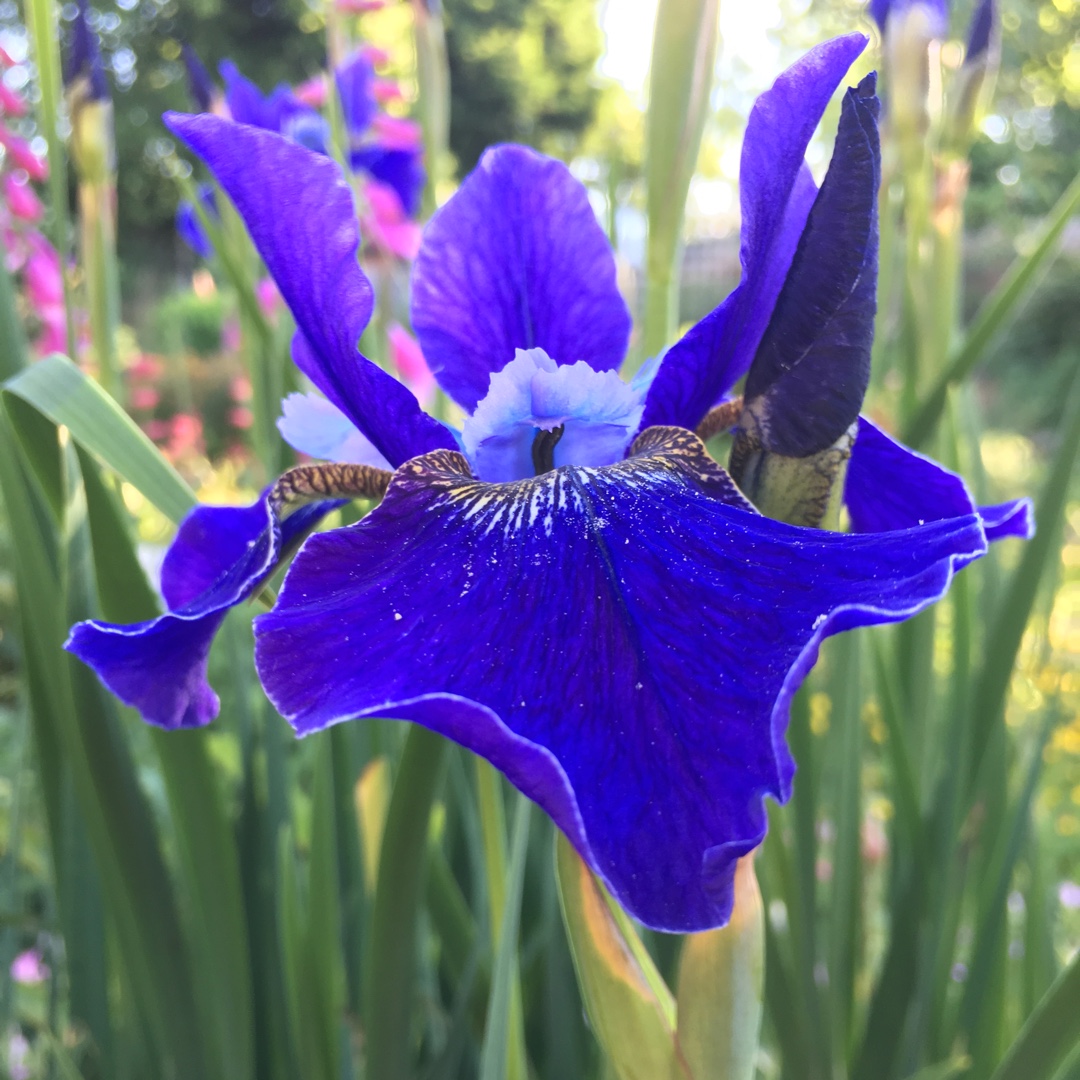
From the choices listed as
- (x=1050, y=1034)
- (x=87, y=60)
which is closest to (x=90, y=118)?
(x=87, y=60)

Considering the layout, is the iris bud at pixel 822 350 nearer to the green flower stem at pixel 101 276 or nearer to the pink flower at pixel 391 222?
the green flower stem at pixel 101 276

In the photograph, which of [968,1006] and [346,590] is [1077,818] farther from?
[346,590]

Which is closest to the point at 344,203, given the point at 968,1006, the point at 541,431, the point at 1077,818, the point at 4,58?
the point at 541,431

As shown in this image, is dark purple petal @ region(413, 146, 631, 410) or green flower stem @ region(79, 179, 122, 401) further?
green flower stem @ region(79, 179, 122, 401)

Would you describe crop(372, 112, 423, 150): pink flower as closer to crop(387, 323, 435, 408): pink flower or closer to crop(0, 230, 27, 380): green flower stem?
crop(387, 323, 435, 408): pink flower

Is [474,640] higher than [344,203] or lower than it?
lower

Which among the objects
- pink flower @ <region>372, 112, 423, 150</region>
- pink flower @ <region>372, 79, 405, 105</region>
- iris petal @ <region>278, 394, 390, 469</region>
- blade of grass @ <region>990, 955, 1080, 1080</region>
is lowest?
blade of grass @ <region>990, 955, 1080, 1080</region>

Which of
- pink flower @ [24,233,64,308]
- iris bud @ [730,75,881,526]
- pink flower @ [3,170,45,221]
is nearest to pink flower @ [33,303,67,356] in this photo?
pink flower @ [24,233,64,308]

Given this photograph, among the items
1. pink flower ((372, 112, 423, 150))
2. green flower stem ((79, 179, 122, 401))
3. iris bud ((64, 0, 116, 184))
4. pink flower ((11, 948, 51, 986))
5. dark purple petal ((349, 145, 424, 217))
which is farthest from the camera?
dark purple petal ((349, 145, 424, 217))
